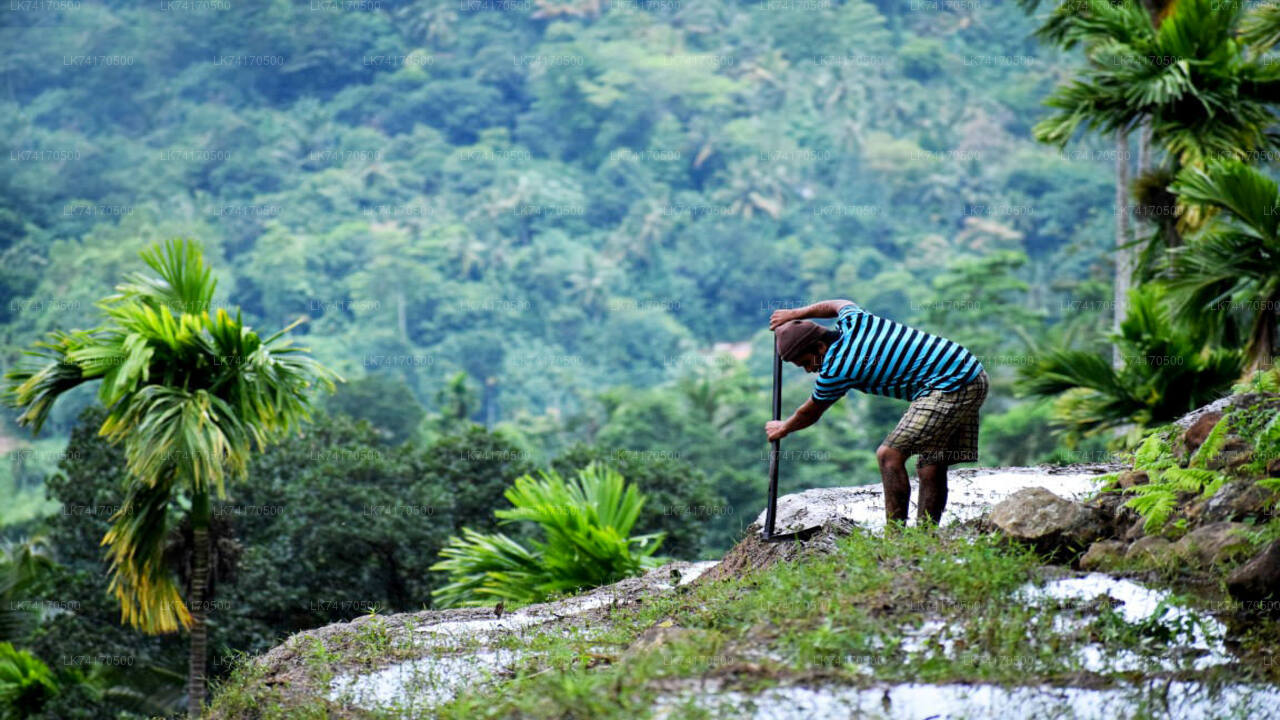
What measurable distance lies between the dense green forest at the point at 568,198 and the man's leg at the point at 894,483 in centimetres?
2523

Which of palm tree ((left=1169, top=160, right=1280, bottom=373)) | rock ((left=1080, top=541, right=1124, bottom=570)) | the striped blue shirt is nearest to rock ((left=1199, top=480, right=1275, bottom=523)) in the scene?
rock ((left=1080, top=541, right=1124, bottom=570))

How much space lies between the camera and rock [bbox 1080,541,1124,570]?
6249mm

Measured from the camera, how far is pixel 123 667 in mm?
17375

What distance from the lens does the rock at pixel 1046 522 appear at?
643 centimetres

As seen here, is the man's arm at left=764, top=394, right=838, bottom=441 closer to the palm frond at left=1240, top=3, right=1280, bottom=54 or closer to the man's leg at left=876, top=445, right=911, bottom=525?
the man's leg at left=876, top=445, right=911, bottom=525

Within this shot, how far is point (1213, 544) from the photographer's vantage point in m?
6.09

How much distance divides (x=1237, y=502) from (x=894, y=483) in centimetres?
166

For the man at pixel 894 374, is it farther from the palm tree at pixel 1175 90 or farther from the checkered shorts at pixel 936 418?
the palm tree at pixel 1175 90

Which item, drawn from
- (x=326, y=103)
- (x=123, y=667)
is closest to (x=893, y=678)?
(x=123, y=667)

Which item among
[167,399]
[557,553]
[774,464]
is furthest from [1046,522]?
[167,399]

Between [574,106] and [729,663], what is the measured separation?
281 feet

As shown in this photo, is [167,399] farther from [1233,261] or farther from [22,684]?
[1233,261]

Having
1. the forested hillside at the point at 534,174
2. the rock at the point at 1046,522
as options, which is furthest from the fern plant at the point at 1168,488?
the forested hillside at the point at 534,174

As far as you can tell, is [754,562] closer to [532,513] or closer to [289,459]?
[532,513]
